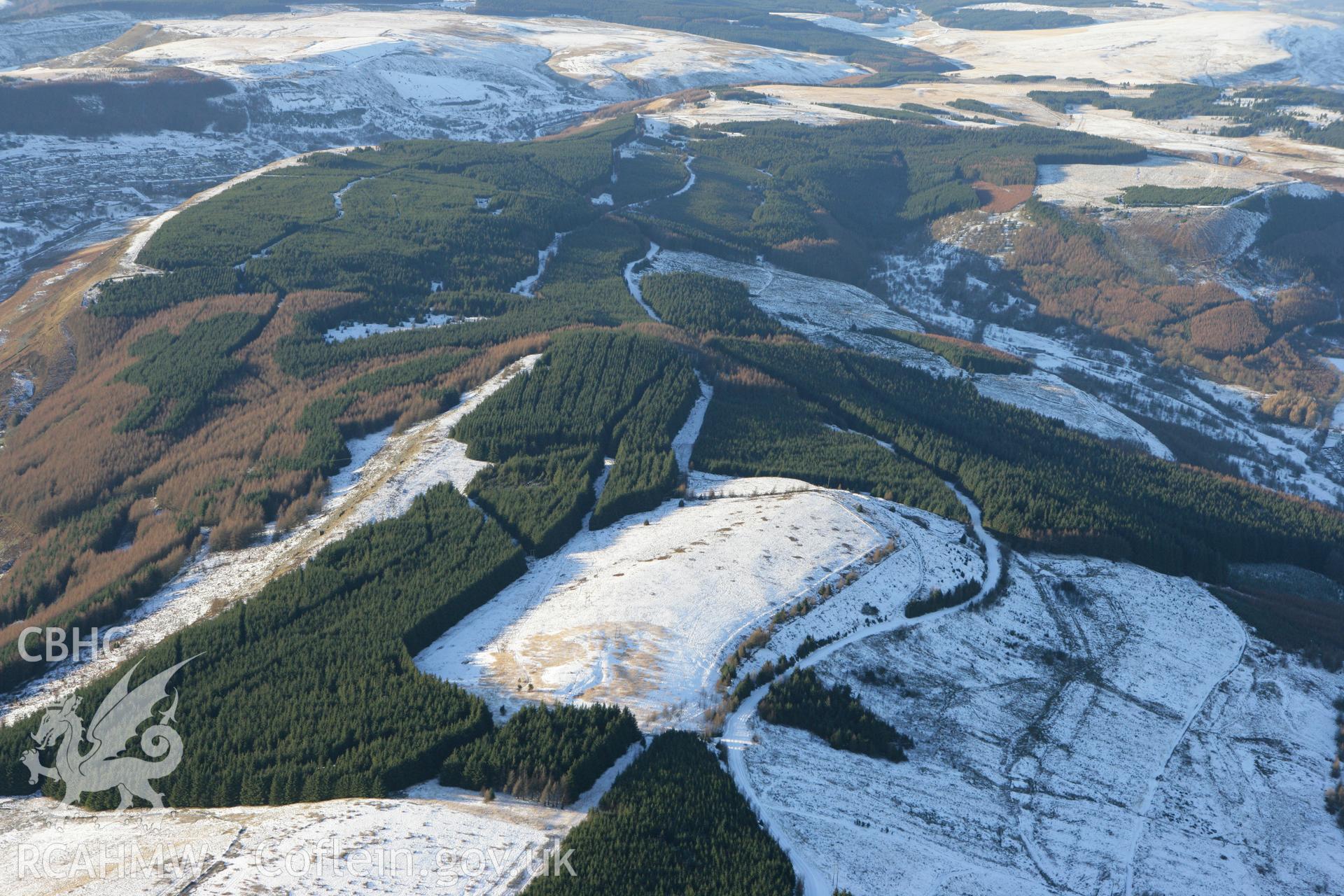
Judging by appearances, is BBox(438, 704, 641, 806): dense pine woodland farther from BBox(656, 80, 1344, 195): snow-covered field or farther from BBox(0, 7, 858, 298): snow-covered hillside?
BBox(656, 80, 1344, 195): snow-covered field

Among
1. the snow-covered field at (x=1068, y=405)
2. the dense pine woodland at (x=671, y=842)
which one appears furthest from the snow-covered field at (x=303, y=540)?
the snow-covered field at (x=1068, y=405)

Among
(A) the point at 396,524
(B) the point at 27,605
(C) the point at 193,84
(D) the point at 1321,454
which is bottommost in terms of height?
(D) the point at 1321,454

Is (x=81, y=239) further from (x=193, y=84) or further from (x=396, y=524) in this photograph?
(x=396, y=524)

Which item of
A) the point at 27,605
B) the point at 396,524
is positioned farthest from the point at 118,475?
the point at 396,524

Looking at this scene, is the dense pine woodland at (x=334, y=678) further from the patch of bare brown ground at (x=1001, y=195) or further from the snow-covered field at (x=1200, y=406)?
the patch of bare brown ground at (x=1001, y=195)

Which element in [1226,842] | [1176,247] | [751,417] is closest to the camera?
[1226,842]

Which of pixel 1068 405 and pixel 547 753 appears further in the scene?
pixel 1068 405

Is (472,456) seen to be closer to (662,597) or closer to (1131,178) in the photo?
(662,597)

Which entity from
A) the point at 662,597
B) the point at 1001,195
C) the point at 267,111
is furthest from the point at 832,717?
the point at 267,111
